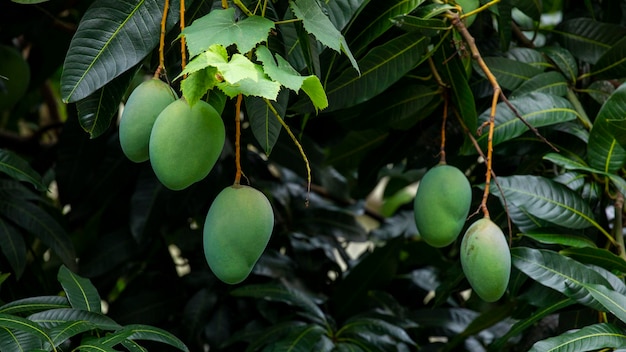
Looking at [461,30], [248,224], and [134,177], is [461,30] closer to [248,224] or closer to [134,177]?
[248,224]

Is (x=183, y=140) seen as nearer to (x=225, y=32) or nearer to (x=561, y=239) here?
(x=225, y=32)

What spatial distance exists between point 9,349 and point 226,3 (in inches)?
15.8

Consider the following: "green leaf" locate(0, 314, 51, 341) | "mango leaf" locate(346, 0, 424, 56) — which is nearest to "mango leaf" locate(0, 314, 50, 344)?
"green leaf" locate(0, 314, 51, 341)

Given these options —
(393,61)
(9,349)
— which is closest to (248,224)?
(9,349)

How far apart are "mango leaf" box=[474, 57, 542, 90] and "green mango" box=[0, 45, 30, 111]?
2.67 feet

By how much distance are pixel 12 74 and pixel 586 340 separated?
3.47ft

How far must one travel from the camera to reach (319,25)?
72cm

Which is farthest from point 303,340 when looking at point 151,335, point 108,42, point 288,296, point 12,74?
point 12,74

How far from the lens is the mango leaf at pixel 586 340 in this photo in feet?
2.90

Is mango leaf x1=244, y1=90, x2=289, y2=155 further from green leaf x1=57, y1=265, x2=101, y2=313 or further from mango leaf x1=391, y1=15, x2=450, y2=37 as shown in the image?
green leaf x1=57, y1=265, x2=101, y2=313

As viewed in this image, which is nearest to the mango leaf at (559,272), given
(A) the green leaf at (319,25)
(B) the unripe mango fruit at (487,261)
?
(B) the unripe mango fruit at (487,261)

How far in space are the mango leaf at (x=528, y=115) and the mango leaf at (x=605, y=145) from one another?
43mm

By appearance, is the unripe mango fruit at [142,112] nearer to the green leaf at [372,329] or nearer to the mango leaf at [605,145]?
the mango leaf at [605,145]

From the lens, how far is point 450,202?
89 cm
